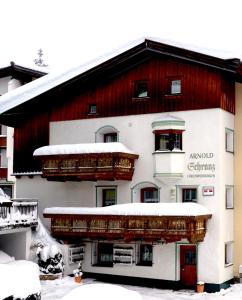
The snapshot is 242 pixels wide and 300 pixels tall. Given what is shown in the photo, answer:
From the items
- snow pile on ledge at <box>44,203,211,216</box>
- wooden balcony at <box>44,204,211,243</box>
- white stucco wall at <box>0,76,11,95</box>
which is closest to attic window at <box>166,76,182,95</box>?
snow pile on ledge at <box>44,203,211,216</box>

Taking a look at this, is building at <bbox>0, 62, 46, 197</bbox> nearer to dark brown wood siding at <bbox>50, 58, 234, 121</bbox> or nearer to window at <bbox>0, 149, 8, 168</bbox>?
window at <bbox>0, 149, 8, 168</bbox>

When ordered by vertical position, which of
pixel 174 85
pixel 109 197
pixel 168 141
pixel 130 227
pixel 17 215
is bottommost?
pixel 130 227

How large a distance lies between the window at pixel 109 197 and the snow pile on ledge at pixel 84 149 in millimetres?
2891

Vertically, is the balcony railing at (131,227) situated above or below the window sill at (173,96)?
below

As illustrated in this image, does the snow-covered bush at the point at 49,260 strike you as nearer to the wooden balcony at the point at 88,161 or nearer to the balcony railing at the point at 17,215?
the balcony railing at the point at 17,215

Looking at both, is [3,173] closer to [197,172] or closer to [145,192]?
[145,192]

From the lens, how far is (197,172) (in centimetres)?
2881

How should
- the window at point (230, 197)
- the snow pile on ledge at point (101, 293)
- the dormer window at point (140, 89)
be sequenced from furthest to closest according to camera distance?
the dormer window at point (140, 89) → the window at point (230, 197) → the snow pile on ledge at point (101, 293)


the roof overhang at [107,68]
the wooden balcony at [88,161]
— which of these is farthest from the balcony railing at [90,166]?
the roof overhang at [107,68]

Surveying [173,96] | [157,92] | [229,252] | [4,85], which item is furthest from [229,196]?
[4,85]

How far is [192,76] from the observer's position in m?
29.2

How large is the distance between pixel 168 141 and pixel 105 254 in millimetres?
7084

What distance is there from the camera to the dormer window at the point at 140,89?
3053cm

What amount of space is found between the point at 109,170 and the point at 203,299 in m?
7.63
